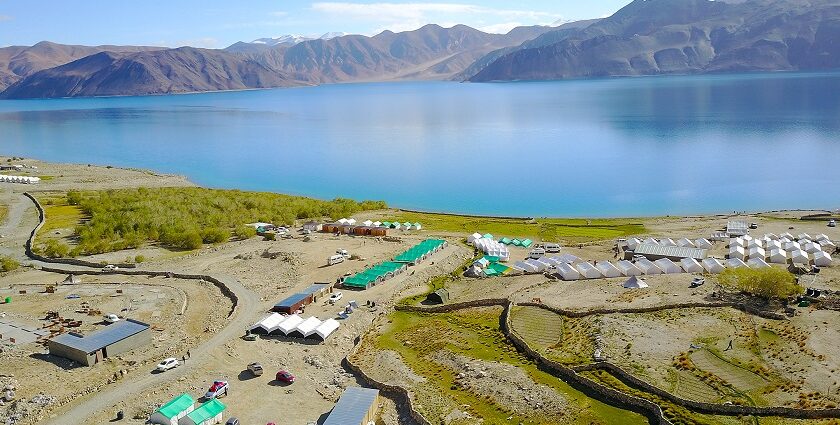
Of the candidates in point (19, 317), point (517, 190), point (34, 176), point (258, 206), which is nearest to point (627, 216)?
point (517, 190)

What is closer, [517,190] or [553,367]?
[553,367]

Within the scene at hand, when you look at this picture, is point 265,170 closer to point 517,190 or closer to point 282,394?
point 517,190

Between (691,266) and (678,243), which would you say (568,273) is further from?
(678,243)

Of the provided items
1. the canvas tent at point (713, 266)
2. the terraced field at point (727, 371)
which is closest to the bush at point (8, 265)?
the terraced field at point (727, 371)

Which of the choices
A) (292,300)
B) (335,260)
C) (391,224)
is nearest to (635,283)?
(335,260)

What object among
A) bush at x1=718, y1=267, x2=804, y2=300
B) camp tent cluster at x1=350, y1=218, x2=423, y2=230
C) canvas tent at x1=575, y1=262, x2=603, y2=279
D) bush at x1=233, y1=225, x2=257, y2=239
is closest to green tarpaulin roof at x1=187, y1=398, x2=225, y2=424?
canvas tent at x1=575, y1=262, x2=603, y2=279

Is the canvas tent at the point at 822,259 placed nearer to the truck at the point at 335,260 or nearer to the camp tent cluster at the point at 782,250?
the camp tent cluster at the point at 782,250

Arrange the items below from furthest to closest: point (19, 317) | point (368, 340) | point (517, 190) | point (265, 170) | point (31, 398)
→ point (265, 170) → point (517, 190) → point (19, 317) → point (368, 340) → point (31, 398)
